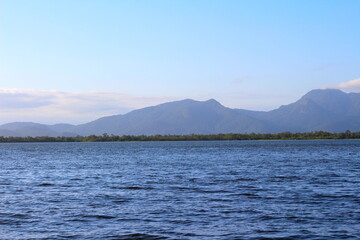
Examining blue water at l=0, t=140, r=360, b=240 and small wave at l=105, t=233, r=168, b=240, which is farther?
blue water at l=0, t=140, r=360, b=240

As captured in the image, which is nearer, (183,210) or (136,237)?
(136,237)

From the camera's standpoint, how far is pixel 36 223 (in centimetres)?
2588

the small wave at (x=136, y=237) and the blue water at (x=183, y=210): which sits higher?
the blue water at (x=183, y=210)

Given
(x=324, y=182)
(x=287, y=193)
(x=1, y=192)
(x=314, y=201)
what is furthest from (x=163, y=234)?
(x=324, y=182)

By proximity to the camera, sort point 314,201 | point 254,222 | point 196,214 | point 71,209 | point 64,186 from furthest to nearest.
→ point 64,186 < point 314,201 < point 71,209 < point 196,214 < point 254,222

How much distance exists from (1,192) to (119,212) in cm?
1498

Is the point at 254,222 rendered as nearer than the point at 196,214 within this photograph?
Yes

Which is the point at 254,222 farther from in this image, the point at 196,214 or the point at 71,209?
the point at 71,209

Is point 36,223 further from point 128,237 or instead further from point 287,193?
point 287,193

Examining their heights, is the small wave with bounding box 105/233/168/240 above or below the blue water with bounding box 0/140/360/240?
below

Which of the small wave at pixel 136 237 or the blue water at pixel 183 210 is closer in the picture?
the small wave at pixel 136 237

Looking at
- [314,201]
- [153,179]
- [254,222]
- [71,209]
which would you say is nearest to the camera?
[254,222]

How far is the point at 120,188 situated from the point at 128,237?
18738mm

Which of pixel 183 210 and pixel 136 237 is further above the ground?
pixel 183 210
